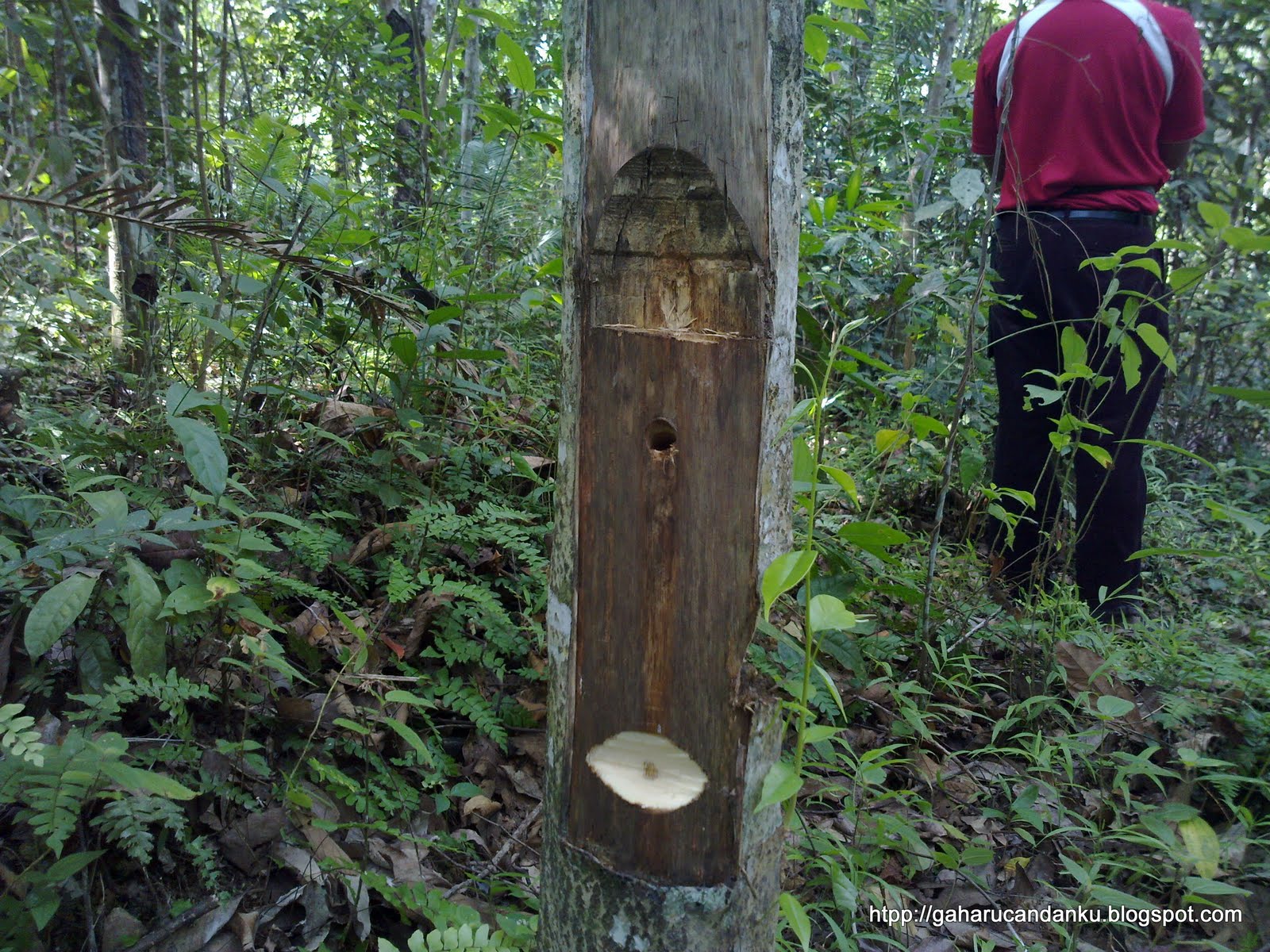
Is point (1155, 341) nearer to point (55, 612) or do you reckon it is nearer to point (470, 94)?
point (55, 612)

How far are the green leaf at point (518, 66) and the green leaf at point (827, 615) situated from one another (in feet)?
6.76

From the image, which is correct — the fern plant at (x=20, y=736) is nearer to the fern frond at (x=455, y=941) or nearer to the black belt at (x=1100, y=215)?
the fern frond at (x=455, y=941)

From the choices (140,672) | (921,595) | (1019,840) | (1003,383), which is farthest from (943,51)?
(140,672)

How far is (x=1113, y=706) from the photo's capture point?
1.95 m

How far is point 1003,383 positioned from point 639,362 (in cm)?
262

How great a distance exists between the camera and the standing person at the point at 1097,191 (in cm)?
302

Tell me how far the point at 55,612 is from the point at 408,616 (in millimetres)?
961

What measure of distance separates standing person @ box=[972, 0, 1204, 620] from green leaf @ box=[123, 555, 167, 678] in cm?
276

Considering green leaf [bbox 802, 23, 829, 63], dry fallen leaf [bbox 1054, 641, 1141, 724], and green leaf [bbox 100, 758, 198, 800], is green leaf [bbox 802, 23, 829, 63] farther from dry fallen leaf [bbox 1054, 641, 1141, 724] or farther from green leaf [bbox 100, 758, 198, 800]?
green leaf [bbox 100, 758, 198, 800]

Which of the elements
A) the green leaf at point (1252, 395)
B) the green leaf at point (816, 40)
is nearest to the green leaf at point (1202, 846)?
the green leaf at point (1252, 395)

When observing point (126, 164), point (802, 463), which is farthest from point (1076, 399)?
point (126, 164)

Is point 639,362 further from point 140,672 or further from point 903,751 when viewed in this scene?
point 903,751

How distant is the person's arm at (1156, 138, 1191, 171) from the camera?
10.5 ft

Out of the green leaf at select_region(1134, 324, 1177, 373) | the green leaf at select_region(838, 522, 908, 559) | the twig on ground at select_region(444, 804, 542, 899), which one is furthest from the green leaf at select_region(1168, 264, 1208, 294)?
the twig on ground at select_region(444, 804, 542, 899)
